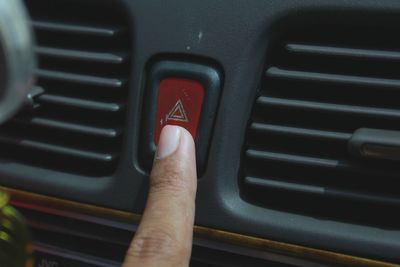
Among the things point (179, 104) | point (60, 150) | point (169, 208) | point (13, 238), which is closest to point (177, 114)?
point (179, 104)

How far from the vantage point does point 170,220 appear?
123 cm

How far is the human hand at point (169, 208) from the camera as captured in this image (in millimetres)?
1211

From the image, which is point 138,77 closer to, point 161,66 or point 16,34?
point 161,66

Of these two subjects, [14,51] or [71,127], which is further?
[71,127]

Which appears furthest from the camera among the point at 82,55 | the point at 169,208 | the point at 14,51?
the point at 82,55

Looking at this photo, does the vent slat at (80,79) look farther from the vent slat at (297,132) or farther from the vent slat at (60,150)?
the vent slat at (297,132)

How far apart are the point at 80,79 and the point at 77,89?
0.04m

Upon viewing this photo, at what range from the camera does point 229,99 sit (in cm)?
135

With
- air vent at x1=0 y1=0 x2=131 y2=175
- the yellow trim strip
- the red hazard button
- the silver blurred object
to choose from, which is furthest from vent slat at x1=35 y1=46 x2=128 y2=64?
the silver blurred object

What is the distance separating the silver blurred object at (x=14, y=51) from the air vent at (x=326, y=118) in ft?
2.18

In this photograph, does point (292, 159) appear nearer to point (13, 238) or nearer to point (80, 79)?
point (80, 79)

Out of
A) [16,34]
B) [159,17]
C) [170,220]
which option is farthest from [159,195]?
[16,34]

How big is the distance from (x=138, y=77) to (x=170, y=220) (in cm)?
36

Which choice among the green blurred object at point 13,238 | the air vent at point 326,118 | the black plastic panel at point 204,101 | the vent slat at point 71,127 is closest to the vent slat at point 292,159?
the air vent at point 326,118
